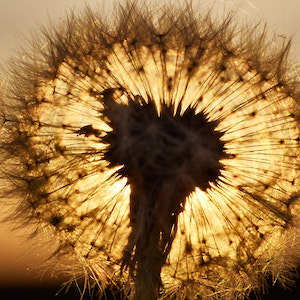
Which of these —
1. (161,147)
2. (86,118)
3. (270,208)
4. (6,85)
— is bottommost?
(270,208)

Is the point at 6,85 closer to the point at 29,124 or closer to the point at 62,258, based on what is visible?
the point at 29,124

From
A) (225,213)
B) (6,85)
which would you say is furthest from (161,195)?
(6,85)

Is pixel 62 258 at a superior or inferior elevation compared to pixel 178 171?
inferior

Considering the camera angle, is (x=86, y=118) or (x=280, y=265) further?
(x=280, y=265)

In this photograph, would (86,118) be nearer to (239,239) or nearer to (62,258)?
(62,258)

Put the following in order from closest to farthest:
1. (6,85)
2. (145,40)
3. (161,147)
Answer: (161,147)
(145,40)
(6,85)

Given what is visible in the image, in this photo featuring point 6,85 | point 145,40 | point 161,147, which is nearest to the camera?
point 161,147
